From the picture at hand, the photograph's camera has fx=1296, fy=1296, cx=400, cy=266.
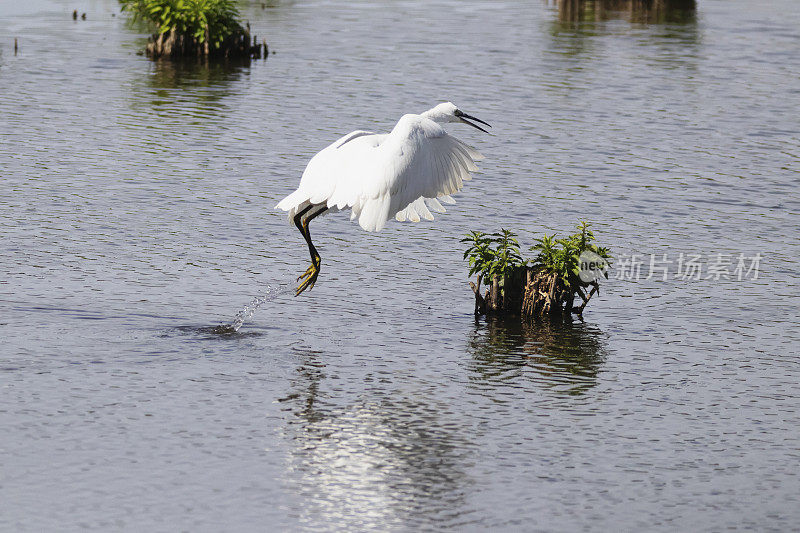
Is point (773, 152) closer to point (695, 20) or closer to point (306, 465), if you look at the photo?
point (306, 465)

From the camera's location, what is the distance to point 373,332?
11852mm

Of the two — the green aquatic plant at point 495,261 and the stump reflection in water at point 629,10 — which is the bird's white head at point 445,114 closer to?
the green aquatic plant at point 495,261

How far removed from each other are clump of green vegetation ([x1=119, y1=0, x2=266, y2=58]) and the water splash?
15.6 meters

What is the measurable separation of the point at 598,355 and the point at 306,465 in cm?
368

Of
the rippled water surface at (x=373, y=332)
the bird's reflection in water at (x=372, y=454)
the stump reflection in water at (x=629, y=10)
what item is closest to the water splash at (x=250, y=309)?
the rippled water surface at (x=373, y=332)

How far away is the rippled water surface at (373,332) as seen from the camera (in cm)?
831

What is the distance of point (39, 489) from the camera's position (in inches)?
319

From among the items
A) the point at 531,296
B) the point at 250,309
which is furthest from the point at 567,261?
the point at 250,309

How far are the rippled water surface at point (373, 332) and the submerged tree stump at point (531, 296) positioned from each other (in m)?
0.33

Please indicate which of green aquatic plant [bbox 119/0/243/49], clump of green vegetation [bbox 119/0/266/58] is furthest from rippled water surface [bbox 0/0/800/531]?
clump of green vegetation [bbox 119/0/266/58]

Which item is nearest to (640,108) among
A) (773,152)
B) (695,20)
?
(773,152)

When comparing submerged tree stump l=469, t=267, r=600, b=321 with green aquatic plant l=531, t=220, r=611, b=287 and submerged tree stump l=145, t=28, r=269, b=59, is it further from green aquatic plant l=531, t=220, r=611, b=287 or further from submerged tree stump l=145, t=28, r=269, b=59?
submerged tree stump l=145, t=28, r=269, b=59

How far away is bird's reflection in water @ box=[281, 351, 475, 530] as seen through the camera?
7.92 meters

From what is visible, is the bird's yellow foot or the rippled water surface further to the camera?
the bird's yellow foot
